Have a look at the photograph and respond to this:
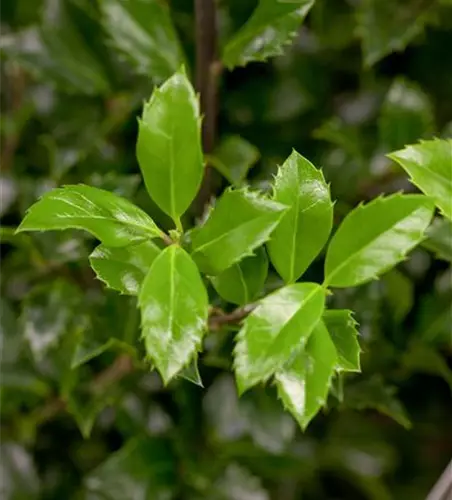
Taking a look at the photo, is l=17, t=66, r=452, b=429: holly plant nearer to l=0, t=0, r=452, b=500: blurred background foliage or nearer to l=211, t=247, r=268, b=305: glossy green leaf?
l=211, t=247, r=268, b=305: glossy green leaf

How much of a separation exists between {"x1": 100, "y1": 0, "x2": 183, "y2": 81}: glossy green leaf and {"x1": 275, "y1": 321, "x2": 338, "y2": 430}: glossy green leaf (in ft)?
0.80

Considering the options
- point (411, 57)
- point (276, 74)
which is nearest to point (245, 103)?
point (276, 74)

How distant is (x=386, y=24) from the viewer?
0.56 meters

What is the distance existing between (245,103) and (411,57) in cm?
15

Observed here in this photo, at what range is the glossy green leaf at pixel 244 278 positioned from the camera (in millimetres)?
401

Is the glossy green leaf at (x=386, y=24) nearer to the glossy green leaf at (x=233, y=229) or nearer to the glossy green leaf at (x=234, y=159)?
the glossy green leaf at (x=234, y=159)

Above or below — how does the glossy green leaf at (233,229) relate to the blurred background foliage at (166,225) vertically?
above

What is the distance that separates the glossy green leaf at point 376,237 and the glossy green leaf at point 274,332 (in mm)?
25

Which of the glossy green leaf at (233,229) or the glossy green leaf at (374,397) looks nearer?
the glossy green leaf at (233,229)

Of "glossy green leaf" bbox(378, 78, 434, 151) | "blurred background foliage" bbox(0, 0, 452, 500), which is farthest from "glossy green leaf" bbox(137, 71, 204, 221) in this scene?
"glossy green leaf" bbox(378, 78, 434, 151)

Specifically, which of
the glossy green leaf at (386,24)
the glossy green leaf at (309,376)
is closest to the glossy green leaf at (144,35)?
the glossy green leaf at (386,24)

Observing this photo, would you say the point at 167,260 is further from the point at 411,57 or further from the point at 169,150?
the point at 411,57

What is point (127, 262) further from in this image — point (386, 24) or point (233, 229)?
point (386, 24)

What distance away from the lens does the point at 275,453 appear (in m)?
0.61
